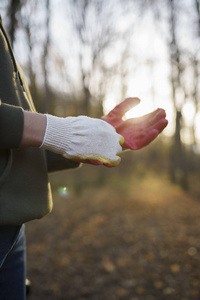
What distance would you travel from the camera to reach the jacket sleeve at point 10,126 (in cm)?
91

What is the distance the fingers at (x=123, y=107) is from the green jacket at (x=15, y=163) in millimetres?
425

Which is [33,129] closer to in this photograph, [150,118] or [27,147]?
[27,147]

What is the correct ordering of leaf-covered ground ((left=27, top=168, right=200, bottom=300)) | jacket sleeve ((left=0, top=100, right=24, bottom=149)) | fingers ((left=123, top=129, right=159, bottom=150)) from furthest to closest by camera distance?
leaf-covered ground ((left=27, top=168, right=200, bottom=300)), fingers ((left=123, top=129, right=159, bottom=150)), jacket sleeve ((left=0, top=100, right=24, bottom=149))

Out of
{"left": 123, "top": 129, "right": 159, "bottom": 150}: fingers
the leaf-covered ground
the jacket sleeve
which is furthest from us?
the leaf-covered ground

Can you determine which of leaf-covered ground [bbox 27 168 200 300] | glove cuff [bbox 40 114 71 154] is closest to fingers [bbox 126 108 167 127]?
glove cuff [bbox 40 114 71 154]

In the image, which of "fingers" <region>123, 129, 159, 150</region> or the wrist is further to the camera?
"fingers" <region>123, 129, 159, 150</region>

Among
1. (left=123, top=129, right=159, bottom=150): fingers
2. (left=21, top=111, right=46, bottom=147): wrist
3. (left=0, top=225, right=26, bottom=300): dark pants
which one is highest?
(left=21, top=111, right=46, bottom=147): wrist

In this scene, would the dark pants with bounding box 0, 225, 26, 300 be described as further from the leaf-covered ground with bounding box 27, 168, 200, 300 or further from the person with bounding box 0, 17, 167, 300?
the leaf-covered ground with bounding box 27, 168, 200, 300

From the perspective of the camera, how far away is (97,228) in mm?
6211

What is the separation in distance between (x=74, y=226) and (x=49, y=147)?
5799 millimetres

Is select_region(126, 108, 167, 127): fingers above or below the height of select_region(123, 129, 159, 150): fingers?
above

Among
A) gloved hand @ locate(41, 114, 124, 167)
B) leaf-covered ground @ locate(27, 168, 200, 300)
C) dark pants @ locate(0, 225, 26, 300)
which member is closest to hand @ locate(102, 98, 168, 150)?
gloved hand @ locate(41, 114, 124, 167)

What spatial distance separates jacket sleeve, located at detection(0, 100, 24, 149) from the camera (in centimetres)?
91

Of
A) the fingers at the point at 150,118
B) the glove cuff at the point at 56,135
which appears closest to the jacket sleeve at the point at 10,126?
the glove cuff at the point at 56,135
